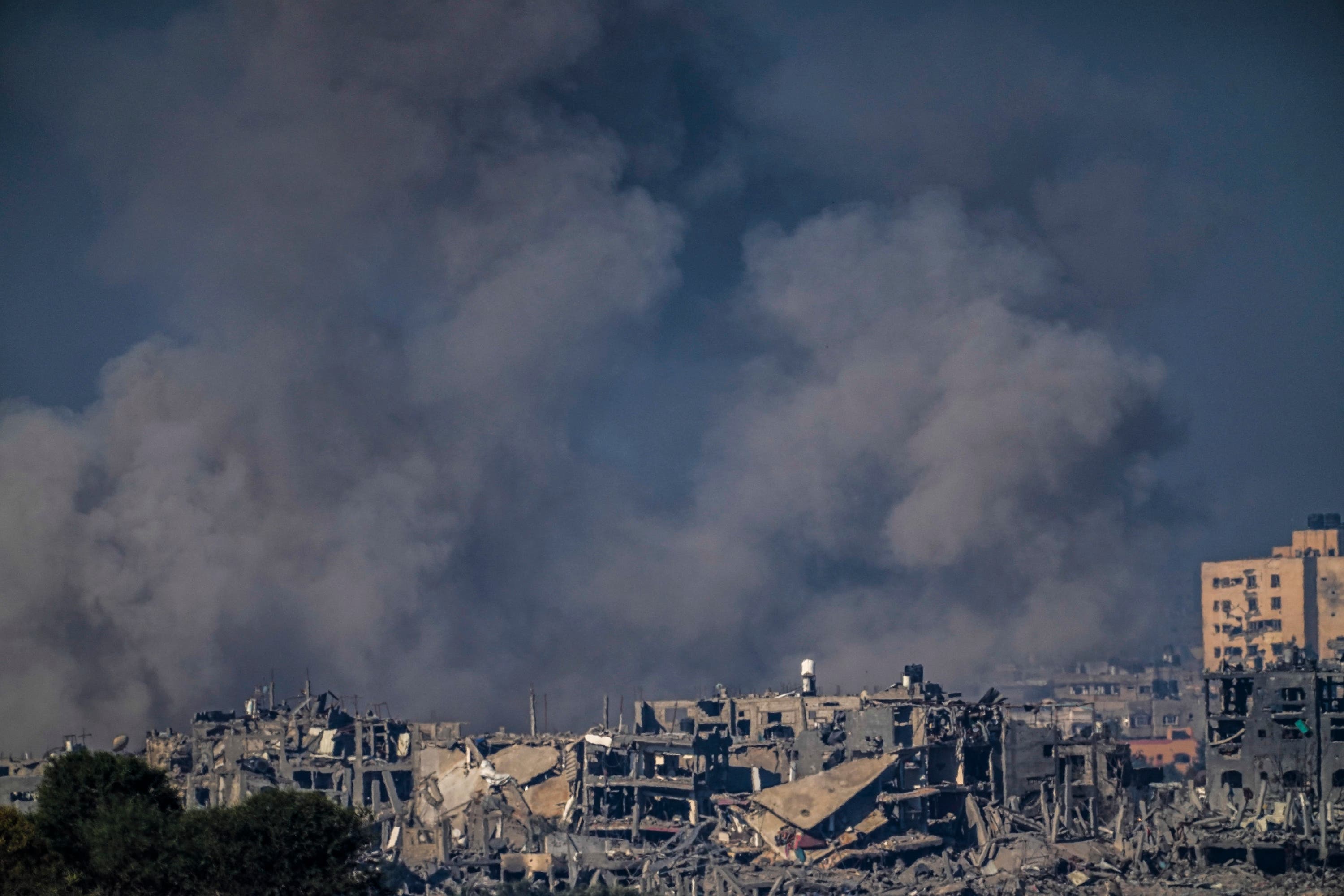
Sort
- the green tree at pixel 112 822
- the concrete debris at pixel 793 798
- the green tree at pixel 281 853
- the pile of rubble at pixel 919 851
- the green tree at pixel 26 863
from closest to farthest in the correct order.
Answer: the green tree at pixel 281 853, the green tree at pixel 112 822, the green tree at pixel 26 863, the pile of rubble at pixel 919 851, the concrete debris at pixel 793 798

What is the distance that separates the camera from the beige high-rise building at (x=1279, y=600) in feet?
430

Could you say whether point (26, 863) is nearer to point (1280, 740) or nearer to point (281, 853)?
point (281, 853)

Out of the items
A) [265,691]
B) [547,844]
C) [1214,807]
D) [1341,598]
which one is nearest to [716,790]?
[547,844]

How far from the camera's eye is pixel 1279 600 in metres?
133

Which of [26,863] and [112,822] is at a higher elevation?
[112,822]

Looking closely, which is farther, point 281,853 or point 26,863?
point 26,863

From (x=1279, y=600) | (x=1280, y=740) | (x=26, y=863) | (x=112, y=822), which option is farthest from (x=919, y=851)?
(x=1279, y=600)

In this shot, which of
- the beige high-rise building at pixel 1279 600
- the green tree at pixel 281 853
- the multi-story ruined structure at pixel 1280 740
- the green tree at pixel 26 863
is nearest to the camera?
the green tree at pixel 281 853

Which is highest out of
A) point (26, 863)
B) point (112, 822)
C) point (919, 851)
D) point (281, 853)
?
point (112, 822)

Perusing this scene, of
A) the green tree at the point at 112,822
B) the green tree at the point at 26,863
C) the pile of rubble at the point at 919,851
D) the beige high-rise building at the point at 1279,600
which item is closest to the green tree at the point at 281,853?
the green tree at the point at 112,822

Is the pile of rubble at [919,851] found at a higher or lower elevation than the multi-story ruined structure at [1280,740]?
lower

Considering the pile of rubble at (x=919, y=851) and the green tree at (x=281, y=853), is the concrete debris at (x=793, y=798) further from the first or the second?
the green tree at (x=281, y=853)

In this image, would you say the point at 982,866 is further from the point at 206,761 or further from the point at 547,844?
the point at 206,761

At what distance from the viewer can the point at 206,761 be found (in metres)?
82.4
